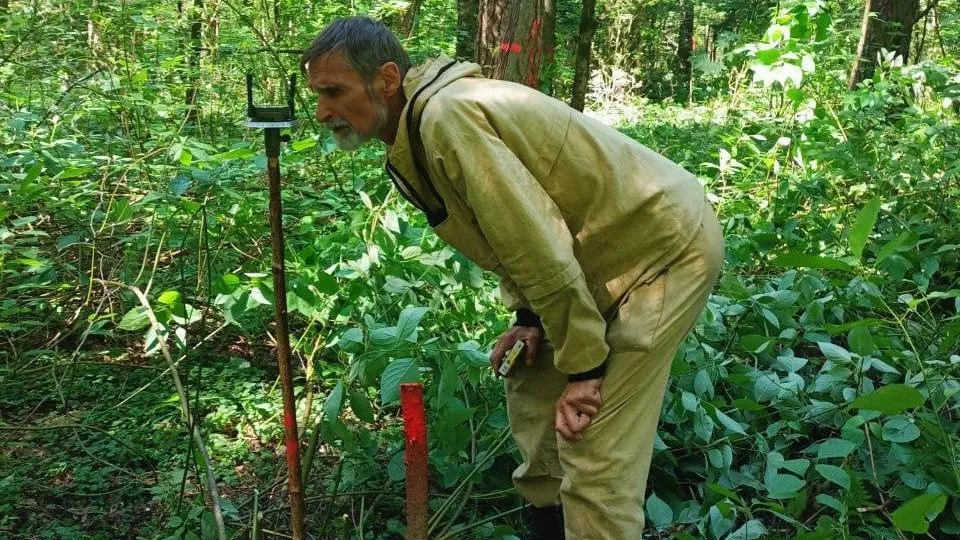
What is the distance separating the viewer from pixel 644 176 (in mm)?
1997

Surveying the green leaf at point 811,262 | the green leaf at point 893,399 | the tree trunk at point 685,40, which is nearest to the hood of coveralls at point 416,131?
the green leaf at point 811,262

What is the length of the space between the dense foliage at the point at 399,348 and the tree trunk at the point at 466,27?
8.19 feet

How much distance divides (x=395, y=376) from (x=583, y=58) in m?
8.06

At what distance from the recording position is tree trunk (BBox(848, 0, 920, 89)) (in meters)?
6.59

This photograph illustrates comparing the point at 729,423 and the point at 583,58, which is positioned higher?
the point at 583,58

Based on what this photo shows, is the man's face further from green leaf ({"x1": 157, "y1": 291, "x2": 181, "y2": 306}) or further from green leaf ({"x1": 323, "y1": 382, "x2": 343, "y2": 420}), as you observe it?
green leaf ({"x1": 157, "y1": 291, "x2": 181, "y2": 306})

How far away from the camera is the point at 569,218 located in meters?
2.00

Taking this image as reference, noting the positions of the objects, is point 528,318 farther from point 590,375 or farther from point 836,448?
point 836,448

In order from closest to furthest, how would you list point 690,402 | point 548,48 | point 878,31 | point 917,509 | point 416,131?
point 917,509
point 416,131
point 690,402
point 878,31
point 548,48

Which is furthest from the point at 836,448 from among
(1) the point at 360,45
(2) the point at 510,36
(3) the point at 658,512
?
(2) the point at 510,36

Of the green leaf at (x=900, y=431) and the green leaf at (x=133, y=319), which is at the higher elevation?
the green leaf at (x=133, y=319)

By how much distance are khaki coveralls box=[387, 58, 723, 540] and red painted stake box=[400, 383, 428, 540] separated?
0.37 meters

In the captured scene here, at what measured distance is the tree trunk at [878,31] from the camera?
21.6 ft

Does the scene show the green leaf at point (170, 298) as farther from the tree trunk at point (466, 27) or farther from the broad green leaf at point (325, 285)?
the tree trunk at point (466, 27)
